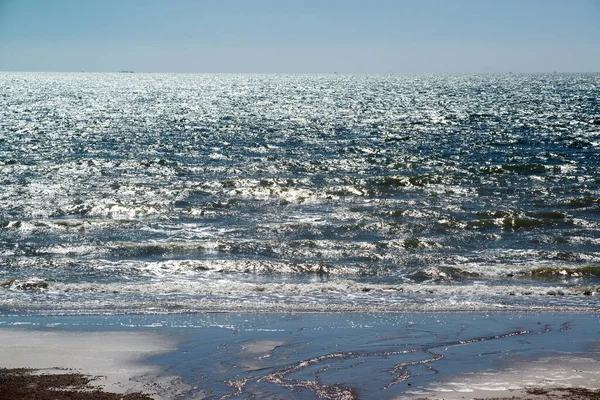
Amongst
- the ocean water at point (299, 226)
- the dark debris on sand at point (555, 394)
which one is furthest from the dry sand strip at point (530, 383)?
the ocean water at point (299, 226)

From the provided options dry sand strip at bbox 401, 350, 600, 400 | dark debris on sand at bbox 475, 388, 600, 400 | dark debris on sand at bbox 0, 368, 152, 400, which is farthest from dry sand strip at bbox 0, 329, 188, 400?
dark debris on sand at bbox 475, 388, 600, 400

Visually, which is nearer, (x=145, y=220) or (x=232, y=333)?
(x=232, y=333)

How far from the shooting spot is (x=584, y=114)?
78812mm

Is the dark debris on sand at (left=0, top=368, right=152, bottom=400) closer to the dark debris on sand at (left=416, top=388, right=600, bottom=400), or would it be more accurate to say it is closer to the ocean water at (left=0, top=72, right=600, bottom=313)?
the dark debris on sand at (left=416, top=388, right=600, bottom=400)

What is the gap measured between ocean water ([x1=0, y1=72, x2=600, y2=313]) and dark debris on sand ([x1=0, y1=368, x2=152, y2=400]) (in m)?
4.50

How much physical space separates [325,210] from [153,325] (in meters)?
13.5

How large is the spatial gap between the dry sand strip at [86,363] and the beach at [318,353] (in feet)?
0.09

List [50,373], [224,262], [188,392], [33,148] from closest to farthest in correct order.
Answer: [188,392], [50,373], [224,262], [33,148]

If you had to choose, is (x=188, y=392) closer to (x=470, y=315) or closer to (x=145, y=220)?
(x=470, y=315)

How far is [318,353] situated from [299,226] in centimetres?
1199

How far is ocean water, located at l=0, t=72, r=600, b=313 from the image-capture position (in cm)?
1648

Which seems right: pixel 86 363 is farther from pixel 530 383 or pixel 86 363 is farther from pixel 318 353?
pixel 530 383

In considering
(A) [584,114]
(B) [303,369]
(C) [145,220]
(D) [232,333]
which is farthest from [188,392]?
(A) [584,114]

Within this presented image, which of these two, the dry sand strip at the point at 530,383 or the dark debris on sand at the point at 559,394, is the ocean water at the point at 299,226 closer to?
the dry sand strip at the point at 530,383
